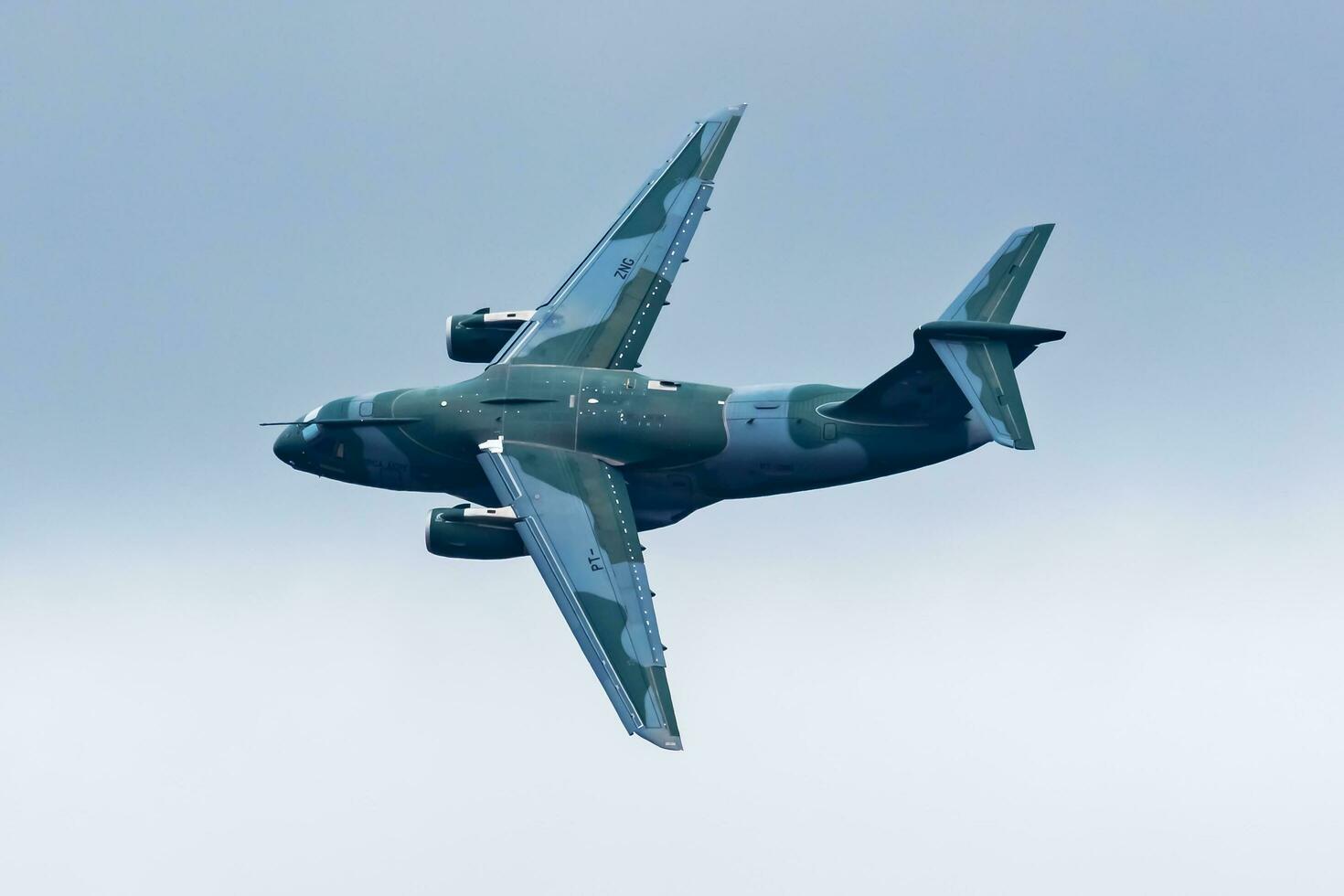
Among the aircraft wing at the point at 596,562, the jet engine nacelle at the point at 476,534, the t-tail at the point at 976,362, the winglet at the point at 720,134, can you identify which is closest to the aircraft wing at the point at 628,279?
the winglet at the point at 720,134

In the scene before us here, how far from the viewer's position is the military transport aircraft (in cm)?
6669

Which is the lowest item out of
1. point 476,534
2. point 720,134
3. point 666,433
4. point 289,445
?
point 476,534

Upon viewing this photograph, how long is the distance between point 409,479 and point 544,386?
17.4 feet

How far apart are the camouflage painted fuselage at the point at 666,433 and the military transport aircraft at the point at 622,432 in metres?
0.05

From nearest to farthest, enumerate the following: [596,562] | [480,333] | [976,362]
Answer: [976,362]
[596,562]
[480,333]

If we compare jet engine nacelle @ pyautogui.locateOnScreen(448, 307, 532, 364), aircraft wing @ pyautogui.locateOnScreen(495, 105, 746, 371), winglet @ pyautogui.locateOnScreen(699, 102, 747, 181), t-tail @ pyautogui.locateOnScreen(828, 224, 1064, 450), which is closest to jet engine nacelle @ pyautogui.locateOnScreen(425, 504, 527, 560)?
aircraft wing @ pyautogui.locateOnScreen(495, 105, 746, 371)

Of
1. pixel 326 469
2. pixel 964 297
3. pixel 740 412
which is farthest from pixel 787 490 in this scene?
pixel 326 469

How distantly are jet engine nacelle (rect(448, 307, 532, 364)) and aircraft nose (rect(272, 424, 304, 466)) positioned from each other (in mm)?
5509

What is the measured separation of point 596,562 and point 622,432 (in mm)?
4247

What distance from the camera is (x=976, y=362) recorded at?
218 ft

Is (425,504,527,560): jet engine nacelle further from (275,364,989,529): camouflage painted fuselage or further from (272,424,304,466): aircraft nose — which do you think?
(272,424,304,466): aircraft nose

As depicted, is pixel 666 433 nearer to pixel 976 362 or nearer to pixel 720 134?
pixel 976 362

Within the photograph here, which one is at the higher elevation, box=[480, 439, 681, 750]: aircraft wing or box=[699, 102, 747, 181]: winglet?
box=[699, 102, 747, 181]: winglet

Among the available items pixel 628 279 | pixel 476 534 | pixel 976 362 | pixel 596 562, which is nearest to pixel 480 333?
pixel 628 279
